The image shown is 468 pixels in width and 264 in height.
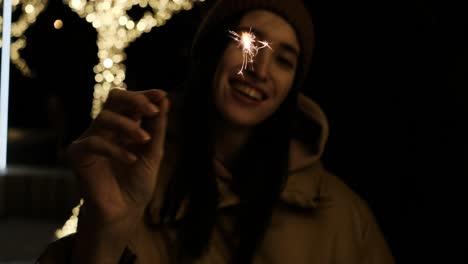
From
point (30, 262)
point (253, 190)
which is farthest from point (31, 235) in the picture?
point (253, 190)

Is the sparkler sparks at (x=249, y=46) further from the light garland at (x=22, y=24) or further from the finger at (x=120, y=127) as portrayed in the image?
the light garland at (x=22, y=24)

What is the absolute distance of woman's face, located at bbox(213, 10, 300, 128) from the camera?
123 cm

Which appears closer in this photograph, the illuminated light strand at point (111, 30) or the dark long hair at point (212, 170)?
the dark long hair at point (212, 170)

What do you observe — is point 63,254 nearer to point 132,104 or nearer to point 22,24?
point 132,104

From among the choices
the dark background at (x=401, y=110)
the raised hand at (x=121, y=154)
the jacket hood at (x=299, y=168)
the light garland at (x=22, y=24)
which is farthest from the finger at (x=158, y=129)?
the light garland at (x=22, y=24)

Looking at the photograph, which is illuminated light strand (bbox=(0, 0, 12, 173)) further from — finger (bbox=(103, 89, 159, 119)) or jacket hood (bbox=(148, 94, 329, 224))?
finger (bbox=(103, 89, 159, 119))

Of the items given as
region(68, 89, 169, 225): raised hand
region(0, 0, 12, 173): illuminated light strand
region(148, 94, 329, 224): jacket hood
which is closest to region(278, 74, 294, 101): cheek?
region(148, 94, 329, 224): jacket hood

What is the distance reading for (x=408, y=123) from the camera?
171 cm

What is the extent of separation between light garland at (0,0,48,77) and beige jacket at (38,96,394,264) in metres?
2.21

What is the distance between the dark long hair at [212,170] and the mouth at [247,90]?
114 mm

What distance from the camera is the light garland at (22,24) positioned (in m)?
3.12

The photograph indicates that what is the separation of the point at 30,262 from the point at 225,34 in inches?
105

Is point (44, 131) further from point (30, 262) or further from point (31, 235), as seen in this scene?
point (30, 262)

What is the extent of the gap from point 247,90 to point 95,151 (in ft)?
1.50
